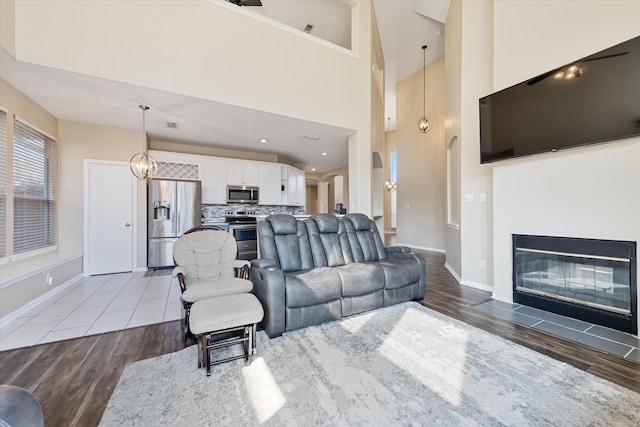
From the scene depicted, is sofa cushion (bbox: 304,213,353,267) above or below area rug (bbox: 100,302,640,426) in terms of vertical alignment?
above

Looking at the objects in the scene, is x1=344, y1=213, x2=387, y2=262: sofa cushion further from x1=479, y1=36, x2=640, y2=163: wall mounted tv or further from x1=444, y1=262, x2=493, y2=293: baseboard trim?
x1=479, y1=36, x2=640, y2=163: wall mounted tv

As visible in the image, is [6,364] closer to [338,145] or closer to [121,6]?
[121,6]

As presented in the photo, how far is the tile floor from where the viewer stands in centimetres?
218

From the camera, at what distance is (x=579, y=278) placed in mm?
2775

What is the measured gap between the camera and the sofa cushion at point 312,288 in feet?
8.13

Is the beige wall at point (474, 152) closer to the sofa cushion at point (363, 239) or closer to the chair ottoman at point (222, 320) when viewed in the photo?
the sofa cushion at point (363, 239)

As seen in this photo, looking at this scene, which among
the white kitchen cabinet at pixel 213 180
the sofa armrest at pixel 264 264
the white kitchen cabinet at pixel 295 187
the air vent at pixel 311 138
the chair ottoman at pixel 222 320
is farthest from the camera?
the white kitchen cabinet at pixel 295 187

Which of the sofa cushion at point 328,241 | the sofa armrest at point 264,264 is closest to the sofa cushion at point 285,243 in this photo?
the sofa cushion at point 328,241

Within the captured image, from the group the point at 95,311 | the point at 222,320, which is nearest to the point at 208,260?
the point at 222,320

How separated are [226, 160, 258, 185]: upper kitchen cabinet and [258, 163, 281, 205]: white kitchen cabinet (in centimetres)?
16

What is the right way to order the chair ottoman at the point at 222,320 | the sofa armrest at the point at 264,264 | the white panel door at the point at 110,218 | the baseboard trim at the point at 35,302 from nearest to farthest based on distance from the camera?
the chair ottoman at the point at 222,320
the sofa armrest at the point at 264,264
the baseboard trim at the point at 35,302
the white panel door at the point at 110,218

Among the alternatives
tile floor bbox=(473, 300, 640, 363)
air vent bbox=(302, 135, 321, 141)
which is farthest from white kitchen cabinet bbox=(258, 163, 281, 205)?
tile floor bbox=(473, 300, 640, 363)

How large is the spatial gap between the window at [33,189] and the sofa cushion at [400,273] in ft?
16.1

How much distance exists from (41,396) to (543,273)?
186 inches
